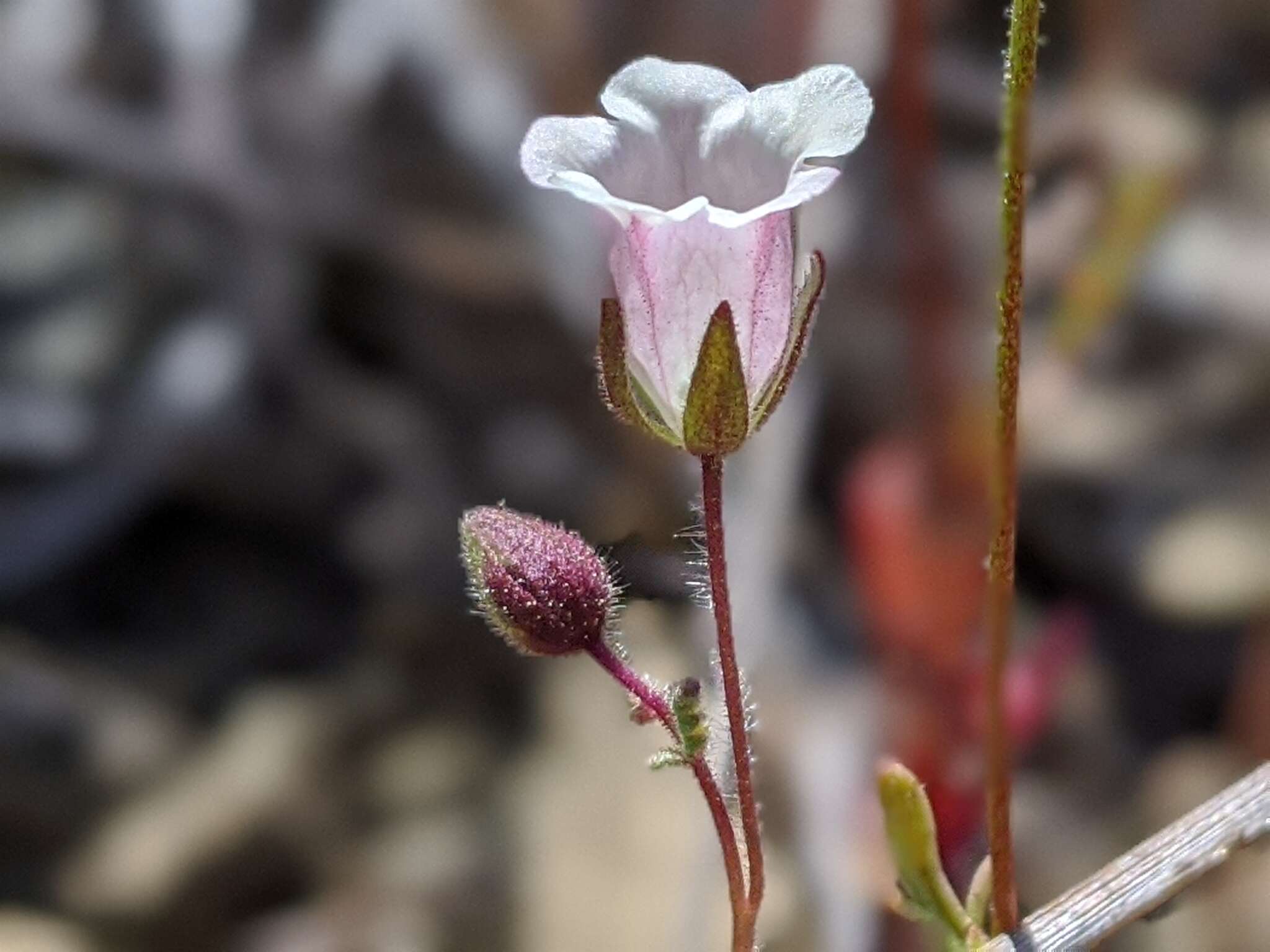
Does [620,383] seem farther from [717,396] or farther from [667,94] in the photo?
[667,94]

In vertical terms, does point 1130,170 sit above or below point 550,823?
above

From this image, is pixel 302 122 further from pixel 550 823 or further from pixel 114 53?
pixel 550 823

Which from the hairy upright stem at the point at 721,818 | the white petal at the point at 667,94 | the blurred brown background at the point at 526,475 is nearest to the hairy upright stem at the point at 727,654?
the hairy upright stem at the point at 721,818

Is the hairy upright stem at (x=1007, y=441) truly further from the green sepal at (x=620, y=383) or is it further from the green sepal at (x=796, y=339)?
the green sepal at (x=620, y=383)

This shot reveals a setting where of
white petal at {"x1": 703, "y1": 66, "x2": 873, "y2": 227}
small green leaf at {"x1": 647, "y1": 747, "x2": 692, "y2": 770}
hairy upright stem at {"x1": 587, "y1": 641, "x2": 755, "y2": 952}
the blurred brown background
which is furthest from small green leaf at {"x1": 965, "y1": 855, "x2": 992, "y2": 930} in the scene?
the blurred brown background

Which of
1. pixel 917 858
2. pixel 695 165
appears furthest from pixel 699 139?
pixel 917 858

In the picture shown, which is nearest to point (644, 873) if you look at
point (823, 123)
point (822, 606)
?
point (822, 606)
